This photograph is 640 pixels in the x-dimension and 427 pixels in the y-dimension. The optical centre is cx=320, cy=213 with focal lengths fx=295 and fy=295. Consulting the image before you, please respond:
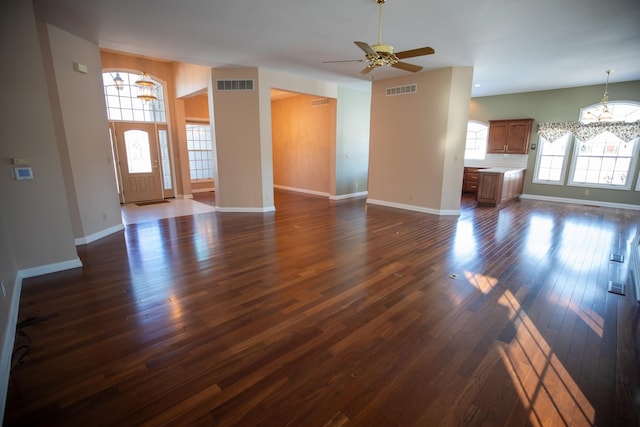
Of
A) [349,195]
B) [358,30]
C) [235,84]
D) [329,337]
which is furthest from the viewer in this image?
[349,195]

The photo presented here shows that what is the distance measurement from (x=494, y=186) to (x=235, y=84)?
6542 mm

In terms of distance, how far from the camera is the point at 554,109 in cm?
788

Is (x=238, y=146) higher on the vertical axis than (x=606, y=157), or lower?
higher

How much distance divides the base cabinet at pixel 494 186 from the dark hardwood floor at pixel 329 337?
3.07m

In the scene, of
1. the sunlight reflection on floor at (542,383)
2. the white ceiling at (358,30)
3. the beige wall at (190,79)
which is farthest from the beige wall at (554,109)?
the beige wall at (190,79)

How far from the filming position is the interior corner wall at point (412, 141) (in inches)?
247

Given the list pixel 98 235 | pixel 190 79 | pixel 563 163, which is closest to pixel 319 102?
pixel 190 79

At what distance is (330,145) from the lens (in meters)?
8.40

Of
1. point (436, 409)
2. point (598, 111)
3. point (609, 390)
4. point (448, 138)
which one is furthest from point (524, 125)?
point (436, 409)

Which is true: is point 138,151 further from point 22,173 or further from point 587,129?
point 587,129

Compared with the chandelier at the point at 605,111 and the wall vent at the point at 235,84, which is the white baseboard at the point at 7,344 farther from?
the chandelier at the point at 605,111

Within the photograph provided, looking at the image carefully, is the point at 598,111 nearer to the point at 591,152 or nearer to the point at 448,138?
the point at 591,152

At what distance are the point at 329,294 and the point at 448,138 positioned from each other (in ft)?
15.9

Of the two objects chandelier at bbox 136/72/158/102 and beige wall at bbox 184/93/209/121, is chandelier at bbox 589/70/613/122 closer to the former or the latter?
beige wall at bbox 184/93/209/121
